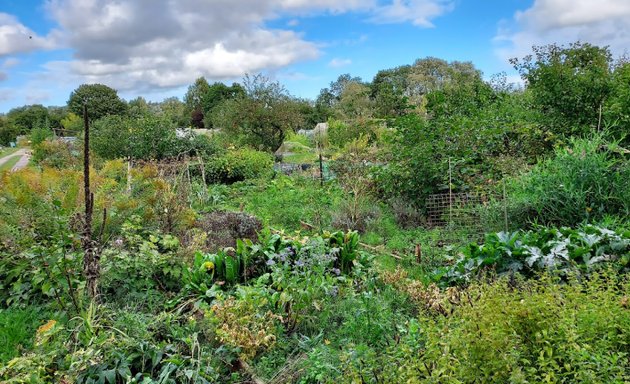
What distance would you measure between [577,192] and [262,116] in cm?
1300

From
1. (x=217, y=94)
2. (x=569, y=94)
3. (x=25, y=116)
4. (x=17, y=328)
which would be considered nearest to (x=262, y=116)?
(x=569, y=94)

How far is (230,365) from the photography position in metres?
2.85

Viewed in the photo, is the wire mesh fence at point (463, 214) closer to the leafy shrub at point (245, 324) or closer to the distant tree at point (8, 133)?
the leafy shrub at point (245, 324)

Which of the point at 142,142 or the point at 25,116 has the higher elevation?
the point at 25,116

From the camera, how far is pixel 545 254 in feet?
12.0

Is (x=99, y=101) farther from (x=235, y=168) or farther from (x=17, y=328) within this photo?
(x=17, y=328)

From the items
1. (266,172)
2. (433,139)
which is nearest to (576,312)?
(433,139)

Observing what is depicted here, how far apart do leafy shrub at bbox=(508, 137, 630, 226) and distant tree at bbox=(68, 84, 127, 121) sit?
106ft

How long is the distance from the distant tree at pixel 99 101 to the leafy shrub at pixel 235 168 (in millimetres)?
23643

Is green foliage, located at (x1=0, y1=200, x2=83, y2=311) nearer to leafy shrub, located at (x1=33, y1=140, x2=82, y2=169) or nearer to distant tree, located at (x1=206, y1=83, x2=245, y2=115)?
leafy shrub, located at (x1=33, y1=140, x2=82, y2=169)

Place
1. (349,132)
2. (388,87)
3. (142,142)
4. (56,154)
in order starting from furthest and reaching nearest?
(349,132) → (56,154) → (142,142) → (388,87)

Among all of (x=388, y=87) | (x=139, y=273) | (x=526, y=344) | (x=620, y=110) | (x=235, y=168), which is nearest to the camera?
(x=526, y=344)

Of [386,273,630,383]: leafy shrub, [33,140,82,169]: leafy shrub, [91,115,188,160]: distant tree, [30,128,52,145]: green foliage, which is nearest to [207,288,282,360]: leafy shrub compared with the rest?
[386,273,630,383]: leafy shrub

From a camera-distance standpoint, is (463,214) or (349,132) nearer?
(463,214)
